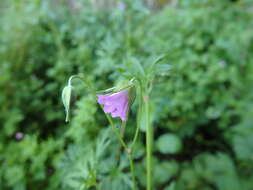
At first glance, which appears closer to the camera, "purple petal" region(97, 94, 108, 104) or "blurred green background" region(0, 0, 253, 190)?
"purple petal" region(97, 94, 108, 104)

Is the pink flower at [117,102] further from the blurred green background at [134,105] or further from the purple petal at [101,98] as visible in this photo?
the blurred green background at [134,105]

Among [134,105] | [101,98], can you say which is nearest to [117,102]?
[101,98]

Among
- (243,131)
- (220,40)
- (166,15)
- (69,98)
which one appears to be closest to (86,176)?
(69,98)

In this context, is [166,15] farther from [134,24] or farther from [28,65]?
[28,65]

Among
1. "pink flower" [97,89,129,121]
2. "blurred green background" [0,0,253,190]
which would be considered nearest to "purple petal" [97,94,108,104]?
"pink flower" [97,89,129,121]

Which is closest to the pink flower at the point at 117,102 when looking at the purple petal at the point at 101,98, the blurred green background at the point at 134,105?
the purple petal at the point at 101,98

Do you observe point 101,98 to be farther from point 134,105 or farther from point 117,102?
point 134,105

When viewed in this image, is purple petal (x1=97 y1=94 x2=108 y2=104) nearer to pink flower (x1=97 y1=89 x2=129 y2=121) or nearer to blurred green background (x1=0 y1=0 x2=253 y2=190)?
pink flower (x1=97 y1=89 x2=129 y2=121)
